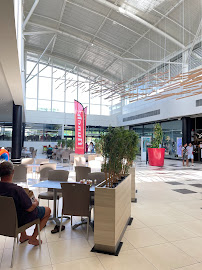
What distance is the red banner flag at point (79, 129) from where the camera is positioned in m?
9.27

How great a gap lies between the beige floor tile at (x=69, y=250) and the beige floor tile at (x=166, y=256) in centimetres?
74

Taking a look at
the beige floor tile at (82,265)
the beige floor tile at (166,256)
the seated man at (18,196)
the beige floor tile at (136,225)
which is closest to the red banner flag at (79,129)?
the beige floor tile at (136,225)

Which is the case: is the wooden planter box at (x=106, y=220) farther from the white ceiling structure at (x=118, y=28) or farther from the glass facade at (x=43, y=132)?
the glass facade at (x=43, y=132)

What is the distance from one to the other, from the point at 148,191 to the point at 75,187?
374cm

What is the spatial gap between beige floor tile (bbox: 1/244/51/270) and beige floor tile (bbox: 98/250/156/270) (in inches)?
27.7

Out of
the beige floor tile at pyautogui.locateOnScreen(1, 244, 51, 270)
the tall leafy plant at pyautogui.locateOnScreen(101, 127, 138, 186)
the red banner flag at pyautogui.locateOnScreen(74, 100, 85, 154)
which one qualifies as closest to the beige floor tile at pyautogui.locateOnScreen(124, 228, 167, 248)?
the tall leafy plant at pyautogui.locateOnScreen(101, 127, 138, 186)

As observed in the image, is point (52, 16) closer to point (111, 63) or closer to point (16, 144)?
point (111, 63)

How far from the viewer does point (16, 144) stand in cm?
1002

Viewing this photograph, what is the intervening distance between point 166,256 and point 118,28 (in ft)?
56.4

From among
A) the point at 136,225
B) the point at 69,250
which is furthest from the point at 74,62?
the point at 69,250

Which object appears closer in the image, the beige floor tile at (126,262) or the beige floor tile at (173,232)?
the beige floor tile at (126,262)

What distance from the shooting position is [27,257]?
276 centimetres

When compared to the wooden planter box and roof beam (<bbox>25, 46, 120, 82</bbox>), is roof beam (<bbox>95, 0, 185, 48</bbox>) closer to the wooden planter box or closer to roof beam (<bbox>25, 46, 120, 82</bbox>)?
roof beam (<bbox>25, 46, 120, 82</bbox>)

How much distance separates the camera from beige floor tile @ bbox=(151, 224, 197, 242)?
3363mm
